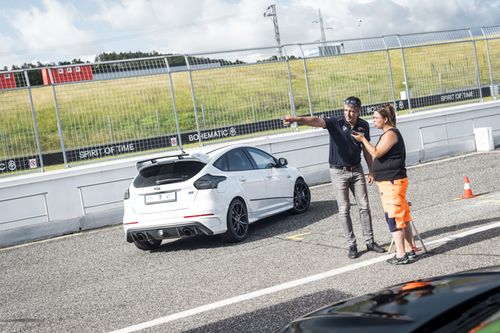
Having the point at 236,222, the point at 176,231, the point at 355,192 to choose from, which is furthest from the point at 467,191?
the point at 176,231

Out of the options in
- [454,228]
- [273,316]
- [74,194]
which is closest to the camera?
[273,316]

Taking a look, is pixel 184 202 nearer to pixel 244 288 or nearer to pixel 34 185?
pixel 244 288

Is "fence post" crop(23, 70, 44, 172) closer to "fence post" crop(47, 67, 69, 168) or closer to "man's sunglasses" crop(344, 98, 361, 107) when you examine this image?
"fence post" crop(47, 67, 69, 168)

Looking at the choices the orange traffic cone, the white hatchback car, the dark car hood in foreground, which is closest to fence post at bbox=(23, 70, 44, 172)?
the white hatchback car

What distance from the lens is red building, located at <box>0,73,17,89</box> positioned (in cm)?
1356

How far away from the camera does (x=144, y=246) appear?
10273mm

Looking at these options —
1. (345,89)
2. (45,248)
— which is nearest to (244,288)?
(45,248)

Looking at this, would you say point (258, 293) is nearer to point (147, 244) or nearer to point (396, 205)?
point (396, 205)

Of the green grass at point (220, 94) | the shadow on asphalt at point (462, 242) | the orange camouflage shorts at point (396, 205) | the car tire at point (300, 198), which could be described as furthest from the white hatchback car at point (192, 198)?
the green grass at point (220, 94)

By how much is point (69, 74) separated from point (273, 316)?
1010 centimetres

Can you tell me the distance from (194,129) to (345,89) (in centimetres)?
530

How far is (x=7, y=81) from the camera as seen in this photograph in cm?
1365

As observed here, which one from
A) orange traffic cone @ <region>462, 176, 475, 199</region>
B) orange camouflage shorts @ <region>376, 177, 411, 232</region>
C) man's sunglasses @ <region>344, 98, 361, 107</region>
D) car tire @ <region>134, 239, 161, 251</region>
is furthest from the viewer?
orange traffic cone @ <region>462, 176, 475, 199</region>

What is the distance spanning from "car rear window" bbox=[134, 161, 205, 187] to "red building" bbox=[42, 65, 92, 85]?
5262mm
